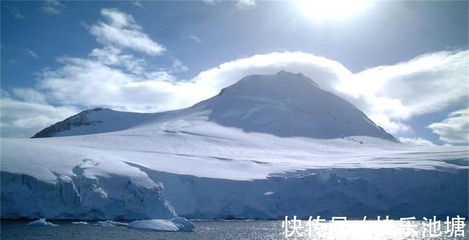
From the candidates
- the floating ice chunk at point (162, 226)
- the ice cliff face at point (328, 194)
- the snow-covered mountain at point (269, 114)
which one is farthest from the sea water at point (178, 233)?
the snow-covered mountain at point (269, 114)

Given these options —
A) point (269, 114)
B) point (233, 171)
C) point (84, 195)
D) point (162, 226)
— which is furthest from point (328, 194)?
point (269, 114)

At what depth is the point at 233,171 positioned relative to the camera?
47.3 metres

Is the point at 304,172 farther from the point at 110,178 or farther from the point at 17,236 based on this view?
the point at 17,236

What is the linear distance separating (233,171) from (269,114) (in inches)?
1362

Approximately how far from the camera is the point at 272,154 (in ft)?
197

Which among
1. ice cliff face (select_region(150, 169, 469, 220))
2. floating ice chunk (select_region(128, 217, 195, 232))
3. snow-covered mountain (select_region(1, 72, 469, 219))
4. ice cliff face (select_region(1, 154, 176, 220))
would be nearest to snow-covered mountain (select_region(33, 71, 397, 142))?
snow-covered mountain (select_region(1, 72, 469, 219))

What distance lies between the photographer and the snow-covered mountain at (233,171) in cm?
3291

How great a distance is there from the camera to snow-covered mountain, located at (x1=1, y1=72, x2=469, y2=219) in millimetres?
32906

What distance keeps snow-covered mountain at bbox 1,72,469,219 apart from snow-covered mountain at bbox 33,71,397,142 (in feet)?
1.29

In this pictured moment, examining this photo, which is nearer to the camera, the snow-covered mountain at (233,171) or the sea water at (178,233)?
the sea water at (178,233)

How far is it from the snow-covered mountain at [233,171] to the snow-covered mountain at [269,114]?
392 millimetres

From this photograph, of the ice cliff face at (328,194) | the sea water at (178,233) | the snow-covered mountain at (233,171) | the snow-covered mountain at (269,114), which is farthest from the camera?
the snow-covered mountain at (269,114)

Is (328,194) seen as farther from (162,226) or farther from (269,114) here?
(269,114)

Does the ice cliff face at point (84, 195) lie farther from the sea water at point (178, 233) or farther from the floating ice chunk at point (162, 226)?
the floating ice chunk at point (162, 226)
